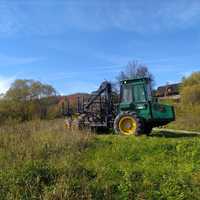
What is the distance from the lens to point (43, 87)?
1991 inches

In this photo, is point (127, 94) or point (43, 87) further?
point (43, 87)

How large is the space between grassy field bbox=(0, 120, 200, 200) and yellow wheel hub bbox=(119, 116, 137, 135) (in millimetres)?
2441

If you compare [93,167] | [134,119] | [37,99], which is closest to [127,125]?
[134,119]

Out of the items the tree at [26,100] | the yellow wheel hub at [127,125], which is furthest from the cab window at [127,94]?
the tree at [26,100]

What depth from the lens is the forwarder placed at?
48.1 feet

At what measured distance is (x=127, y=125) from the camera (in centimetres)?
1489

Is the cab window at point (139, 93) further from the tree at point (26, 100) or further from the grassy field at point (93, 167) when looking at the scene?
the tree at point (26, 100)

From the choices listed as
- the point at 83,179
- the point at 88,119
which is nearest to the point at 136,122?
the point at 88,119

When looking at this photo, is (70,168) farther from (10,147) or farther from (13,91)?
(13,91)

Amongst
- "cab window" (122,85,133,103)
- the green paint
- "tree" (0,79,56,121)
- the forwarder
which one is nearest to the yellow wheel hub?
the forwarder

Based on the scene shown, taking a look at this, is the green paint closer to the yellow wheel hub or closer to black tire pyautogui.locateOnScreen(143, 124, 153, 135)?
black tire pyautogui.locateOnScreen(143, 124, 153, 135)

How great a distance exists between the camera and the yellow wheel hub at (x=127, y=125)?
14.8 m

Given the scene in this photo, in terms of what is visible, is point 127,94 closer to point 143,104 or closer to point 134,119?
point 143,104

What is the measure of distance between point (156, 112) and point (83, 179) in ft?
26.5
